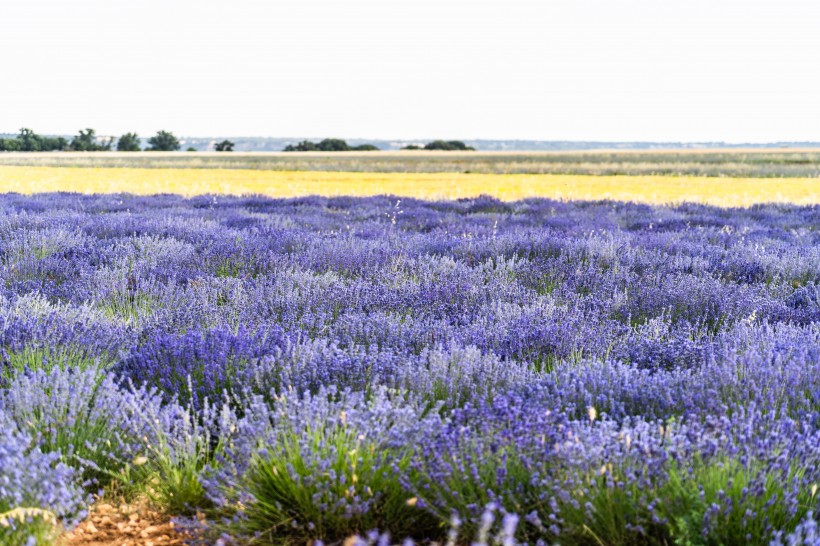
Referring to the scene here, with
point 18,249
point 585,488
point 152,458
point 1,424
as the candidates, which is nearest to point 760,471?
point 585,488

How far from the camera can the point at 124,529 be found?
226 centimetres

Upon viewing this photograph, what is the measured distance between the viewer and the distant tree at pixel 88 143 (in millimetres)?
85000

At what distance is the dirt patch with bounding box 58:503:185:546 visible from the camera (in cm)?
219

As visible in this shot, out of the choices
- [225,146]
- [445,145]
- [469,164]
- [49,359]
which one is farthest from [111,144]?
[49,359]

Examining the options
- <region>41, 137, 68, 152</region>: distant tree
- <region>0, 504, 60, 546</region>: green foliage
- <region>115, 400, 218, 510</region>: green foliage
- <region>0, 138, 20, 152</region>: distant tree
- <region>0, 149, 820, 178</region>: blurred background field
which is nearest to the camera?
<region>0, 504, 60, 546</region>: green foliage

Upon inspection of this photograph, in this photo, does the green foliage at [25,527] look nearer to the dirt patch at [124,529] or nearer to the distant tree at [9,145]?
the dirt patch at [124,529]

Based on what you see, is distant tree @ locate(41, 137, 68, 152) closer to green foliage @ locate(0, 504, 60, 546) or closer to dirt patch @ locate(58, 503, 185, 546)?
dirt patch @ locate(58, 503, 185, 546)

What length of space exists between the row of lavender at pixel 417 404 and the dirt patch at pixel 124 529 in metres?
0.05

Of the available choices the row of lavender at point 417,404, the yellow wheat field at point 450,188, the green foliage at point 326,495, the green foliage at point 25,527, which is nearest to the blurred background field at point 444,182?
the yellow wheat field at point 450,188

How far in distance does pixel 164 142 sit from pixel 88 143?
28.0 feet

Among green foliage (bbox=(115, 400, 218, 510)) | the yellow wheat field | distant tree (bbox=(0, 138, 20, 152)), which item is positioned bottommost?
green foliage (bbox=(115, 400, 218, 510))

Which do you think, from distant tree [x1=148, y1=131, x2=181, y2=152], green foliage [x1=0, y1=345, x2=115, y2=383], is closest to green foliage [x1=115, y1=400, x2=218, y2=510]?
green foliage [x1=0, y1=345, x2=115, y2=383]

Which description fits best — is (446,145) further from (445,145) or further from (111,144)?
(111,144)

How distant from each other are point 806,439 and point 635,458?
49cm
